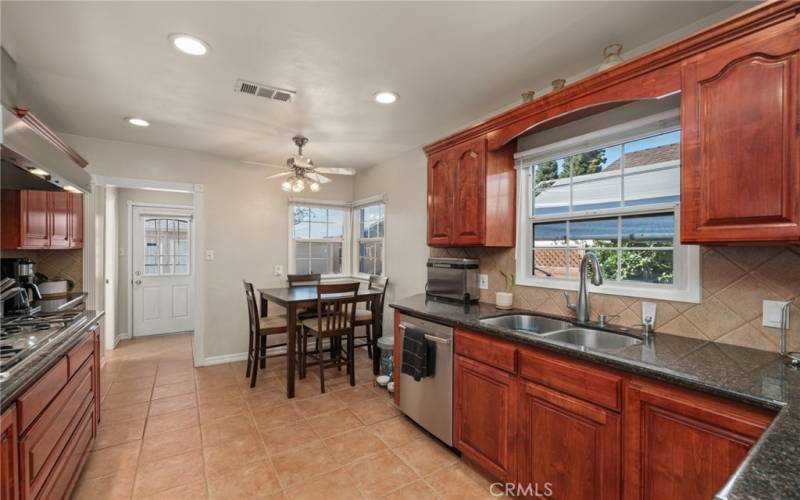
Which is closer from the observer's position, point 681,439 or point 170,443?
point 681,439

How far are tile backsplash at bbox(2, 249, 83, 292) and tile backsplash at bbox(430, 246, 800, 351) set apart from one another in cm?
449

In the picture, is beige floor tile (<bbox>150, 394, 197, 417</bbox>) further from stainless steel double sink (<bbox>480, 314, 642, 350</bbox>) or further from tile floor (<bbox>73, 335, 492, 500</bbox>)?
stainless steel double sink (<bbox>480, 314, 642, 350</bbox>)

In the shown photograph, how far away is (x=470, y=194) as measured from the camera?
2.59 meters

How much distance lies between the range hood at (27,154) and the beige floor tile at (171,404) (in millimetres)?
1870

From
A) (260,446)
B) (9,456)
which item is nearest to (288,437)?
(260,446)

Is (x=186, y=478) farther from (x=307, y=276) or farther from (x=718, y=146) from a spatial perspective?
(x=718, y=146)

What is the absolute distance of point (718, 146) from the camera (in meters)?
1.38

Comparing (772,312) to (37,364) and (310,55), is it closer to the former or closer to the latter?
(310,55)

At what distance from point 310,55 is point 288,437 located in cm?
250

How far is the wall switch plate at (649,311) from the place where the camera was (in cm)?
184

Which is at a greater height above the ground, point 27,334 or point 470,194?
point 470,194

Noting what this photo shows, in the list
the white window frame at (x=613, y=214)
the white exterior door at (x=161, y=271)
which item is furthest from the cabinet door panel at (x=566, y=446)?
the white exterior door at (x=161, y=271)

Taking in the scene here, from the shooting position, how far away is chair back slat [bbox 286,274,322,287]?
4.32 meters

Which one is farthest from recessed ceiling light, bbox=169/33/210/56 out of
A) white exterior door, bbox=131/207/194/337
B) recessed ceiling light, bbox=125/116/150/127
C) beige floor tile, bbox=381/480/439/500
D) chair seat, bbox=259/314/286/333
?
white exterior door, bbox=131/207/194/337
